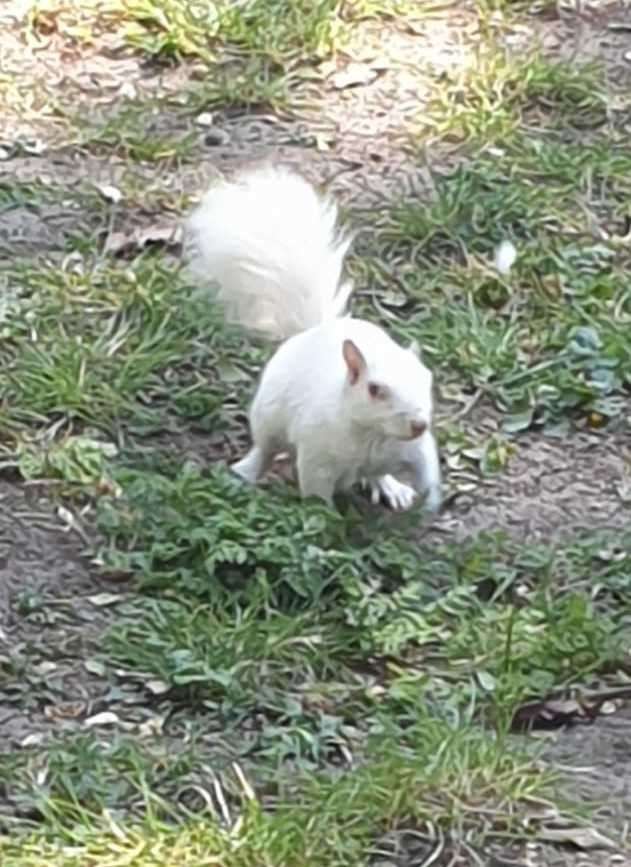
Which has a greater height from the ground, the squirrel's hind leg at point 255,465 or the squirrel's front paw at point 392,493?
the squirrel's front paw at point 392,493

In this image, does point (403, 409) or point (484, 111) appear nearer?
point (403, 409)

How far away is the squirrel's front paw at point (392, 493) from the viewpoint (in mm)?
4324

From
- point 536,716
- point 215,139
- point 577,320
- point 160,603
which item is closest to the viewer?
point 536,716

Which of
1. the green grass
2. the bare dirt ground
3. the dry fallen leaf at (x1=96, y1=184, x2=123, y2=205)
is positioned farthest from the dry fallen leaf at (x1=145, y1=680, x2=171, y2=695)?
the dry fallen leaf at (x1=96, y1=184, x2=123, y2=205)

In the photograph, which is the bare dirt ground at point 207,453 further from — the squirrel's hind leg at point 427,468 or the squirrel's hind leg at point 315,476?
the squirrel's hind leg at point 315,476

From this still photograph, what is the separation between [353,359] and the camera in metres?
4.14

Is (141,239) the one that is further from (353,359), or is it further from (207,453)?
(353,359)

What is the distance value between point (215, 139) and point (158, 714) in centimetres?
229

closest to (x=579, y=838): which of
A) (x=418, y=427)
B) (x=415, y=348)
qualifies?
(x=418, y=427)

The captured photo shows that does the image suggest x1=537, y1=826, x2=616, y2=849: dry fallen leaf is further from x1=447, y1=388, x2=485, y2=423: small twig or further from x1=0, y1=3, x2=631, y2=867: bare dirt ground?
x1=447, y1=388, x2=485, y2=423: small twig

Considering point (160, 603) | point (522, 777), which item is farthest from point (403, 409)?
point (522, 777)

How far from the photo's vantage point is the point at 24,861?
10.9 feet

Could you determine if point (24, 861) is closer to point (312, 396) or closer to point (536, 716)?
point (536, 716)

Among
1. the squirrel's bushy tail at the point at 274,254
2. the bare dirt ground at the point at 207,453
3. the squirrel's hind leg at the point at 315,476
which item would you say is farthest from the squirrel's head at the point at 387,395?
the squirrel's bushy tail at the point at 274,254
